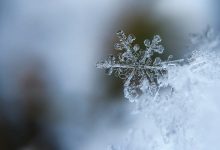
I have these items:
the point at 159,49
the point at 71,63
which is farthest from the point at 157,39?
the point at 71,63

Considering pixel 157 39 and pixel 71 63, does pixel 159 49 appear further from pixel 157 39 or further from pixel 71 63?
pixel 71 63

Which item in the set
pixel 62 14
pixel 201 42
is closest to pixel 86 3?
pixel 62 14

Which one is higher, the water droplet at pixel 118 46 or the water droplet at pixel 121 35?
the water droplet at pixel 121 35

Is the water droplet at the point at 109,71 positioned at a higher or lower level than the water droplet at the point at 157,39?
lower

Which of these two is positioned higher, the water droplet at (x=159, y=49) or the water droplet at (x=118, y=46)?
the water droplet at (x=159, y=49)

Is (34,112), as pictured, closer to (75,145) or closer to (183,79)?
(75,145)
